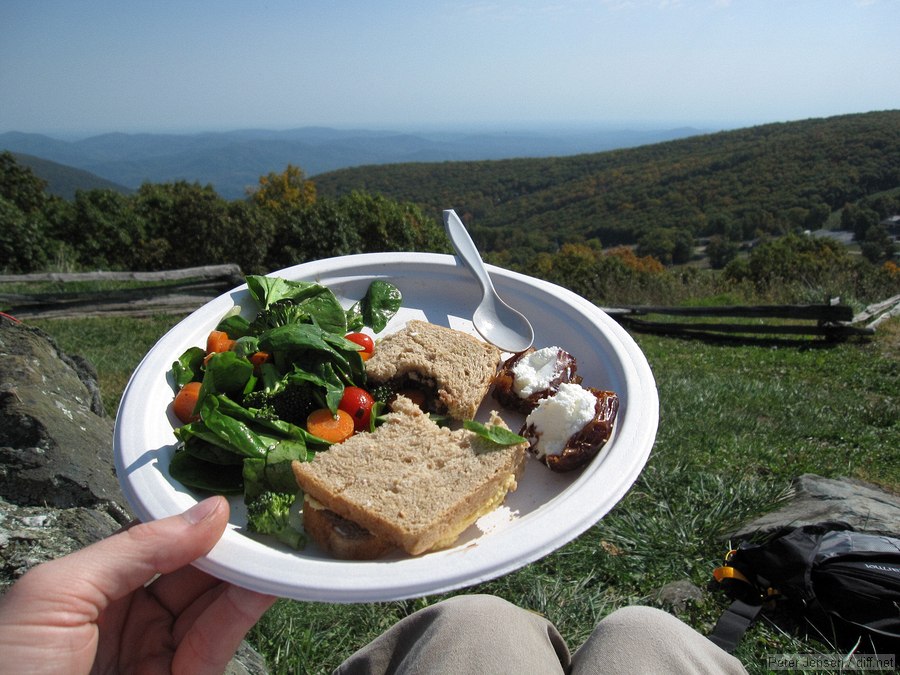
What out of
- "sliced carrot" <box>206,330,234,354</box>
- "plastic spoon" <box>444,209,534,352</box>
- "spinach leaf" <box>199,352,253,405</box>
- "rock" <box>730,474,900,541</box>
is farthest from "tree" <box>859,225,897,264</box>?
"spinach leaf" <box>199,352,253,405</box>

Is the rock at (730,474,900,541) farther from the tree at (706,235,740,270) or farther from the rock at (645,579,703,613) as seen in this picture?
the tree at (706,235,740,270)

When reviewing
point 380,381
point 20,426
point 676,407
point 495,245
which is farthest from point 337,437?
point 495,245

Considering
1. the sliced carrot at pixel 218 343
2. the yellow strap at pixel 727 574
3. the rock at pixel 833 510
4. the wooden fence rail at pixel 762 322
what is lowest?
the wooden fence rail at pixel 762 322

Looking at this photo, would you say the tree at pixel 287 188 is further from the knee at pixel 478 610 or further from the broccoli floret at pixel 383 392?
the knee at pixel 478 610

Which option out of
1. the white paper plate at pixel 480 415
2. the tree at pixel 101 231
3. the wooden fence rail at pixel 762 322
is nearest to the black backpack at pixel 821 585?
the white paper plate at pixel 480 415

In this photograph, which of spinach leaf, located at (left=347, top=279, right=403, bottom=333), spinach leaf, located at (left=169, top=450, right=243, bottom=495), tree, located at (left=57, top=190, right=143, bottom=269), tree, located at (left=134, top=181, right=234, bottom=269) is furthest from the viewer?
tree, located at (left=57, top=190, right=143, bottom=269)

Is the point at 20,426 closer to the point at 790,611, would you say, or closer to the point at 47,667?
the point at 47,667
